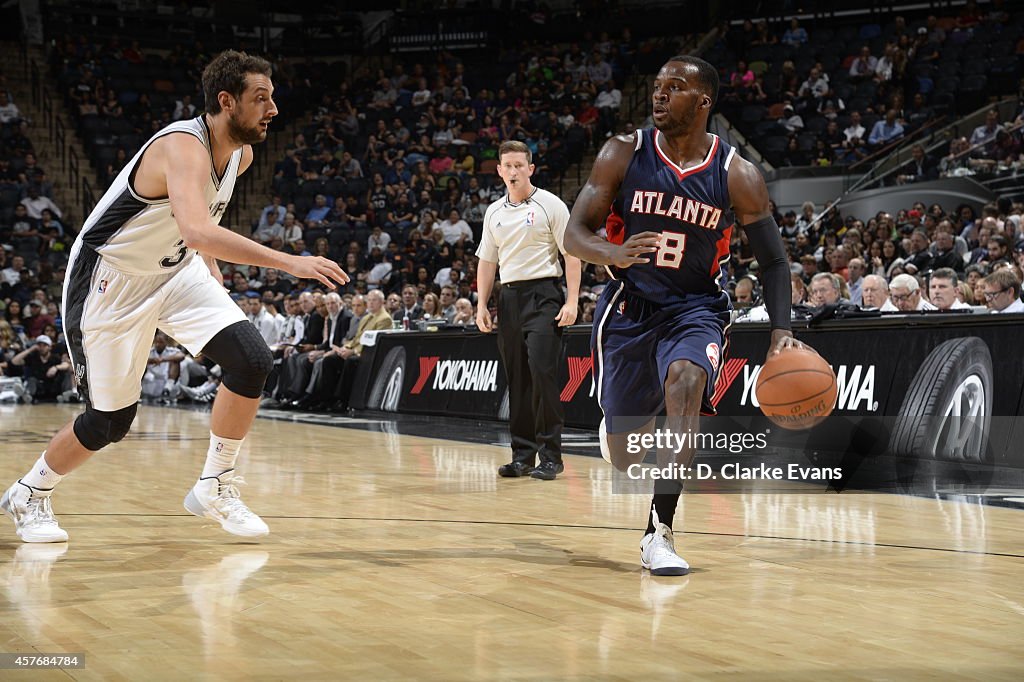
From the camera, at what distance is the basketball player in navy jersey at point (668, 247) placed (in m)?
4.05

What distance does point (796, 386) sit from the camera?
3.97 metres

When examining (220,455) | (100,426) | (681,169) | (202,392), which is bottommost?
(220,455)

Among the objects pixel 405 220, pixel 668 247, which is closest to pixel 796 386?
pixel 668 247

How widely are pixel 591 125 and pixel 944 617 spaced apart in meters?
19.3

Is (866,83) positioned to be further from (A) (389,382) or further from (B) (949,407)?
(B) (949,407)

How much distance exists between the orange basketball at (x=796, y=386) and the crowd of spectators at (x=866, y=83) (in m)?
14.9

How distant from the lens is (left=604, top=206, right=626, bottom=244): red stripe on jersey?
428cm

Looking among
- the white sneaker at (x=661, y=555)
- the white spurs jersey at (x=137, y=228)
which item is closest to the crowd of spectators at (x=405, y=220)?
the white sneaker at (x=661, y=555)

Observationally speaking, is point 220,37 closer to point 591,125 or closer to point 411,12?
point 411,12

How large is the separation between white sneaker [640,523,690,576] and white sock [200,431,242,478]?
67.8 inches

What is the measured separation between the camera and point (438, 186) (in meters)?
21.5

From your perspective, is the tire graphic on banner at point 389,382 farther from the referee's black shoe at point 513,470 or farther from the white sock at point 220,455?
the white sock at point 220,455

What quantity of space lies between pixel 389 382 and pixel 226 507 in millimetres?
8413

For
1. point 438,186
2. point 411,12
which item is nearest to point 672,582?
point 438,186
